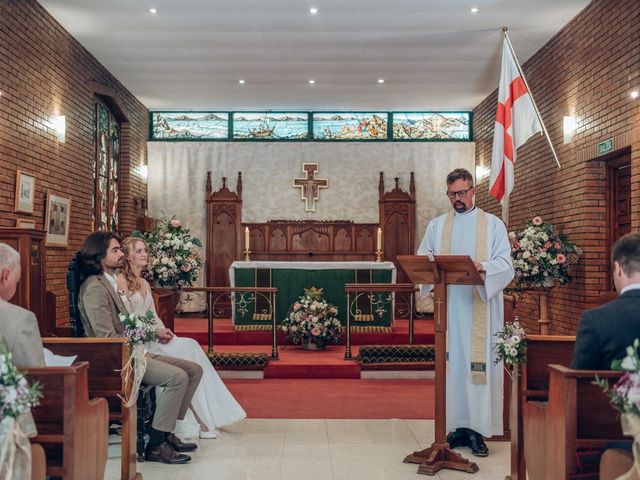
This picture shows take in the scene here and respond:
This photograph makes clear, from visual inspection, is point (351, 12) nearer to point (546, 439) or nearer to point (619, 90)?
point (619, 90)

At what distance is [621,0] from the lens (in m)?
7.02

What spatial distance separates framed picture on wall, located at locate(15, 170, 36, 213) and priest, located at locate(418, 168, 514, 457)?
4570 mm

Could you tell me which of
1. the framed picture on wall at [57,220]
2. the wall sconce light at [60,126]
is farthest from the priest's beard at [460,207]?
the wall sconce light at [60,126]

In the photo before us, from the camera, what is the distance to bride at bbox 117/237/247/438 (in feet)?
16.7

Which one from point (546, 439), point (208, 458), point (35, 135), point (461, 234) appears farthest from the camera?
point (35, 135)

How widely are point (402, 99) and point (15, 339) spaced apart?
10.4m

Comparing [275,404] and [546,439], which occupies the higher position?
[546,439]

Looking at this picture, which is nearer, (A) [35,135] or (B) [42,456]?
(B) [42,456]

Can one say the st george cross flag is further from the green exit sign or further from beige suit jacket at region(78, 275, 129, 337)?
beige suit jacket at region(78, 275, 129, 337)

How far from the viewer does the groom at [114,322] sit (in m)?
4.48

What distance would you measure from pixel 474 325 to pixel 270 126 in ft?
29.8

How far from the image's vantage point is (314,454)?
4.82m

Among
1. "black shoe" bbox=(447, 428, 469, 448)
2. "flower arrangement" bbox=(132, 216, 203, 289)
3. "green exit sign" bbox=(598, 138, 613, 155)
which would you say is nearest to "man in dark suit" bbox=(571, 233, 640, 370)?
"black shoe" bbox=(447, 428, 469, 448)

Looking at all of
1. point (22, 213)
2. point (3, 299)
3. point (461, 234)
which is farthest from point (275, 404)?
point (3, 299)
